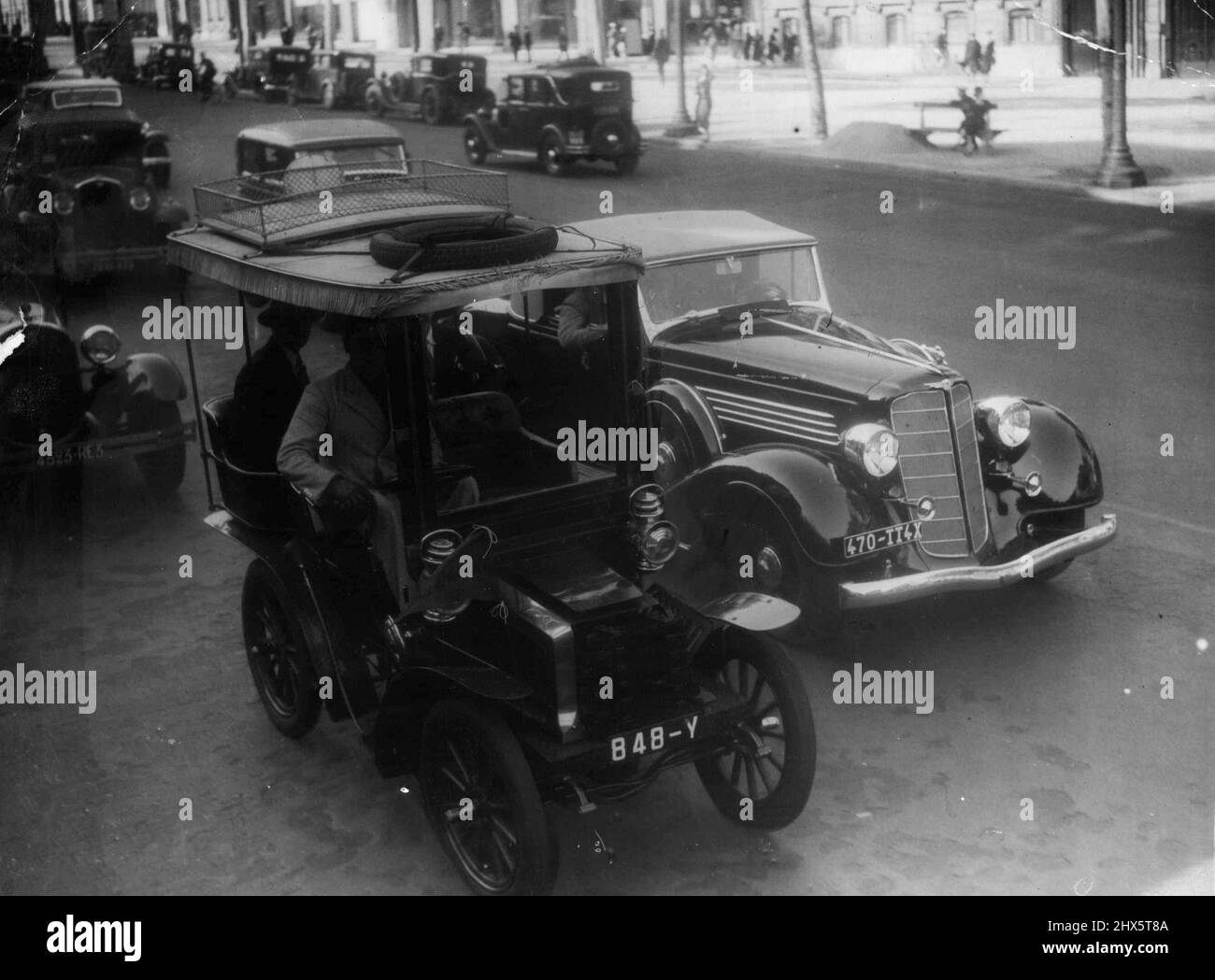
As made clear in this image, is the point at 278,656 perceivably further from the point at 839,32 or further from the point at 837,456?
the point at 839,32

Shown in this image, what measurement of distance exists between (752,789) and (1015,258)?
25.6 ft

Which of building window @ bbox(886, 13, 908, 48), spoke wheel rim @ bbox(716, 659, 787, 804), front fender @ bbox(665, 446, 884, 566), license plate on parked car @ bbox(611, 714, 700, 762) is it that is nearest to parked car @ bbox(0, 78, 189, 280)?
building window @ bbox(886, 13, 908, 48)

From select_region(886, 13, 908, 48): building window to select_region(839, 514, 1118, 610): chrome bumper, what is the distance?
382 centimetres

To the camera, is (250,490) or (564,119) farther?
(564,119)

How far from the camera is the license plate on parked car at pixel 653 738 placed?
12.6ft

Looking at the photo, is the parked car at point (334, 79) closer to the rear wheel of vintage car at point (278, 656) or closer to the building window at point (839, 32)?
the building window at point (839, 32)

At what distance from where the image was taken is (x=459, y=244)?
4.08 metres

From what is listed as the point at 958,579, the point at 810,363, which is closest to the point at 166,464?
the point at 810,363

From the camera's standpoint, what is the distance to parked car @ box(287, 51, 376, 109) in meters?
8.55

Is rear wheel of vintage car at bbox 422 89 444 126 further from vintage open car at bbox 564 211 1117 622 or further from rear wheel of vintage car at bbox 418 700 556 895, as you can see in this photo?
rear wheel of vintage car at bbox 418 700 556 895

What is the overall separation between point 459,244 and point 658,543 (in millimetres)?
1236

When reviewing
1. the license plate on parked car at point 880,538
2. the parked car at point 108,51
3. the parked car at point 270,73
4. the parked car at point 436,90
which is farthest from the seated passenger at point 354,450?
the parked car at point 270,73
